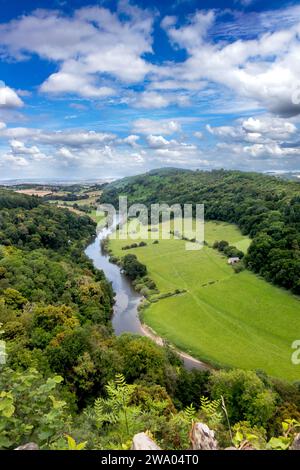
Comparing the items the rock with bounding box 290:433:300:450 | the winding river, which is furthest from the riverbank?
the rock with bounding box 290:433:300:450

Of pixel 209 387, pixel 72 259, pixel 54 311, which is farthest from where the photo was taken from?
pixel 72 259

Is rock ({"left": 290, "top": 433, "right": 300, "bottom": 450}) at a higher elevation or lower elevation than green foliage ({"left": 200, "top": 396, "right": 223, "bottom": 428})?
A: higher

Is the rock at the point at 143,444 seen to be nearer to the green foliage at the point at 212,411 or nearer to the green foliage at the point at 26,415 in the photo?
Result: the green foliage at the point at 26,415

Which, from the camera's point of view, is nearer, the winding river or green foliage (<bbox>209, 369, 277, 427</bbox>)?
green foliage (<bbox>209, 369, 277, 427</bbox>)

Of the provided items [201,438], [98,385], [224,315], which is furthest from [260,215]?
[201,438]

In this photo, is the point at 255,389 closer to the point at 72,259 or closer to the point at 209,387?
the point at 209,387

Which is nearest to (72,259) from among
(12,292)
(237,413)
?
(12,292)

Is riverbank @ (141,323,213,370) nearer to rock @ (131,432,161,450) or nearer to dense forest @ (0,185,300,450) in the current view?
dense forest @ (0,185,300,450)
